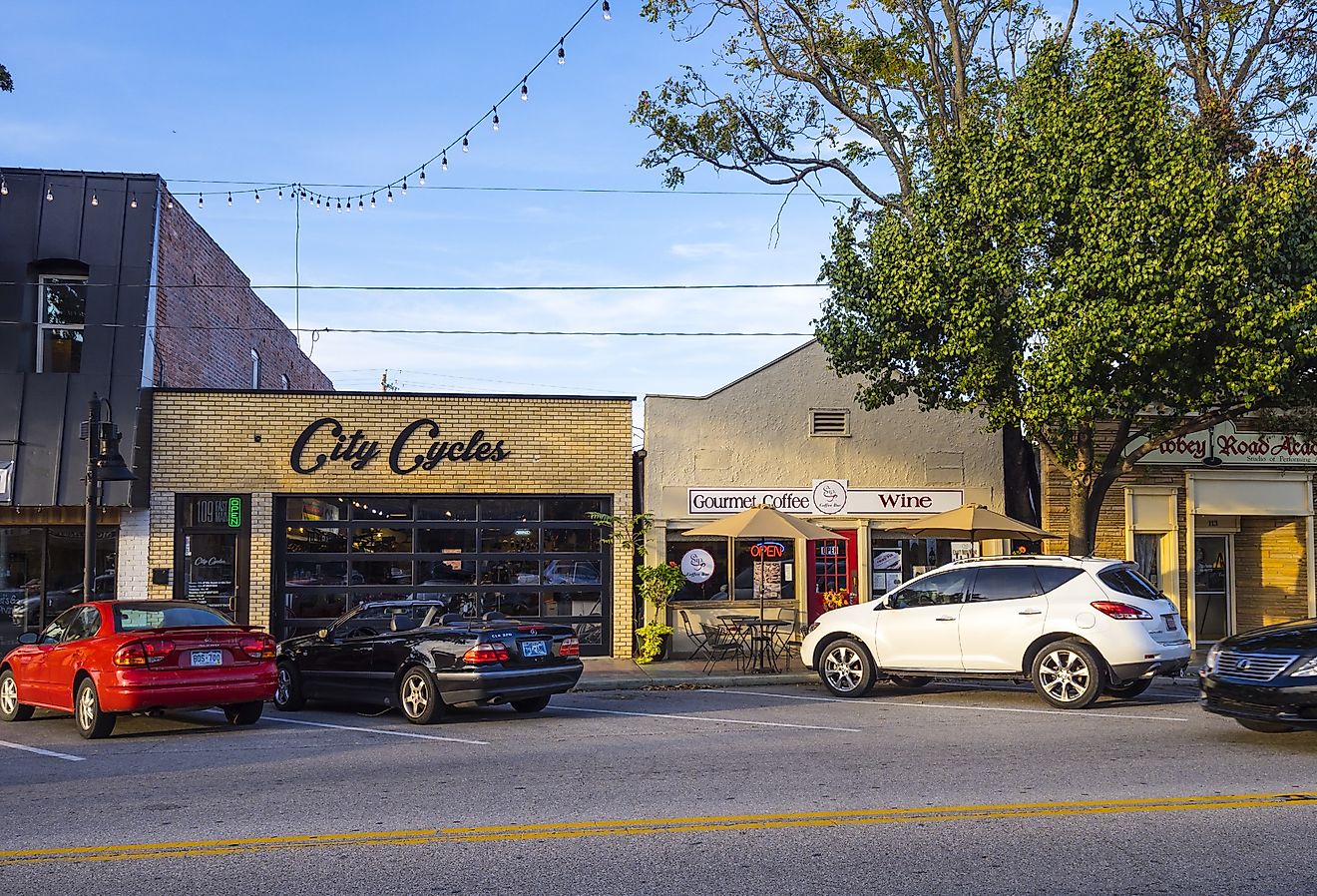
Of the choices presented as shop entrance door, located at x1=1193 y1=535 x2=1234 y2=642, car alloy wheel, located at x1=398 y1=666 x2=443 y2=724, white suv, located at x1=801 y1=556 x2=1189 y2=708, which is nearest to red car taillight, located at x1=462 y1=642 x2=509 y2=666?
car alloy wheel, located at x1=398 y1=666 x2=443 y2=724

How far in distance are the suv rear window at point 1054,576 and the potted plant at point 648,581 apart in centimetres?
714

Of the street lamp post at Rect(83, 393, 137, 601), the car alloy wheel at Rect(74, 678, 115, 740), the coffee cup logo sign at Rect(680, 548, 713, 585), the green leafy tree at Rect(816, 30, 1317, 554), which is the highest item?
the green leafy tree at Rect(816, 30, 1317, 554)

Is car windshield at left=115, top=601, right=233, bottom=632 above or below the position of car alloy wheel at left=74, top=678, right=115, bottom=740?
above

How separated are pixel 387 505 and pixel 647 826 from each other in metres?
13.8

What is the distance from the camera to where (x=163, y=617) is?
42.0 ft

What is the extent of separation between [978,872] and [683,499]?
48.0 ft

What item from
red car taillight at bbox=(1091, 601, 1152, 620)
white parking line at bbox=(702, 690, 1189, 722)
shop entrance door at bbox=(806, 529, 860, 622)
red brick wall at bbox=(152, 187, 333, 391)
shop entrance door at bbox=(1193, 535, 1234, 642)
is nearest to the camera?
white parking line at bbox=(702, 690, 1189, 722)

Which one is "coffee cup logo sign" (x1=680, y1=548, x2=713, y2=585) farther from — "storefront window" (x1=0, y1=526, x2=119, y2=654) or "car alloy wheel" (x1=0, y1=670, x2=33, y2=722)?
"car alloy wheel" (x1=0, y1=670, x2=33, y2=722)

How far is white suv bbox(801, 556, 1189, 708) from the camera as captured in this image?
13672 millimetres

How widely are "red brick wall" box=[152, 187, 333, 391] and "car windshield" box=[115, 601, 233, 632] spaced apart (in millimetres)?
8292

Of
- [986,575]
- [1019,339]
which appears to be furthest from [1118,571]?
[1019,339]

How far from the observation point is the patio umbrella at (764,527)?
18.2 meters

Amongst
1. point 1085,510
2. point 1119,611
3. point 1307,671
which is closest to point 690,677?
point 1085,510

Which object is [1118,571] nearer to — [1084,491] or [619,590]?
[1084,491]
